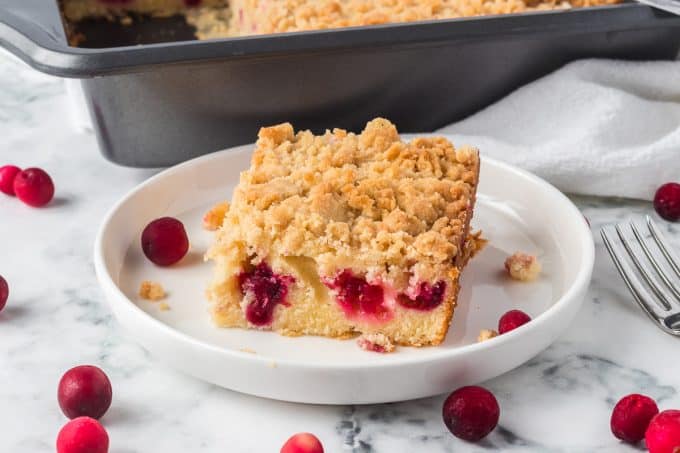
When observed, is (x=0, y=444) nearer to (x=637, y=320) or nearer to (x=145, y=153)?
(x=145, y=153)

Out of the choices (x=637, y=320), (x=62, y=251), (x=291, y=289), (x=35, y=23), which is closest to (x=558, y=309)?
(x=637, y=320)

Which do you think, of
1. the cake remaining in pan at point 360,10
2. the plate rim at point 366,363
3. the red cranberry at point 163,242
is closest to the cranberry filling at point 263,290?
the plate rim at point 366,363

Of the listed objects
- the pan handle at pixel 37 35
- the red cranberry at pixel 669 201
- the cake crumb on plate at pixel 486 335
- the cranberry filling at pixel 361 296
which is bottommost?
the red cranberry at pixel 669 201

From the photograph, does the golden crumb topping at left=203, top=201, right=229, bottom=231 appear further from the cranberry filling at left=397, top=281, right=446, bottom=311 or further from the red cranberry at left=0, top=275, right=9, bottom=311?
the cranberry filling at left=397, top=281, right=446, bottom=311

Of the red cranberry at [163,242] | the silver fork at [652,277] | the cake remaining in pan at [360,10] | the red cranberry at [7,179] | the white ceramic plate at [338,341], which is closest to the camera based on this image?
the white ceramic plate at [338,341]

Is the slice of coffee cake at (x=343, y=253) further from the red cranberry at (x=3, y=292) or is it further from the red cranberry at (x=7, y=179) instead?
the red cranberry at (x=7, y=179)

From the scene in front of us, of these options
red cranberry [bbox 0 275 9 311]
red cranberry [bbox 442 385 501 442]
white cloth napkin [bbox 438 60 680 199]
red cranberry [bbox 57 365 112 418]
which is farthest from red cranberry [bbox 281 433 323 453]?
white cloth napkin [bbox 438 60 680 199]

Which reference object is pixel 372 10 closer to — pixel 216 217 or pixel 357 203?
pixel 216 217
